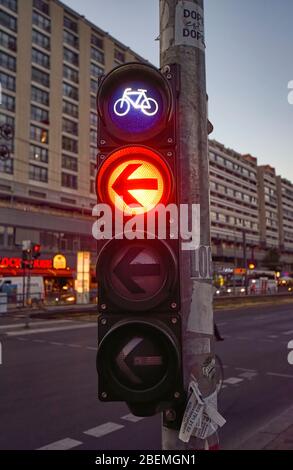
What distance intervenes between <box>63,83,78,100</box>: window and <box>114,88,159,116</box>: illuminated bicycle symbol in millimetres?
59809

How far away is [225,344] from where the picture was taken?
1252cm

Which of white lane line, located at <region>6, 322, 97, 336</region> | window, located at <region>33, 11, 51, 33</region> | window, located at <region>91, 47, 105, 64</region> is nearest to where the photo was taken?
white lane line, located at <region>6, 322, 97, 336</region>

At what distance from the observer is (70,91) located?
58969mm

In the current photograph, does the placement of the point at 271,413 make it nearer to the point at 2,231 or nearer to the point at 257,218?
the point at 2,231

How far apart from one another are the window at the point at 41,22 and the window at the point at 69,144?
543 inches

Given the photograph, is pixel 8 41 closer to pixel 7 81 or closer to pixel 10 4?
pixel 10 4

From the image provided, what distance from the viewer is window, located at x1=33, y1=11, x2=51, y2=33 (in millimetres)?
54159

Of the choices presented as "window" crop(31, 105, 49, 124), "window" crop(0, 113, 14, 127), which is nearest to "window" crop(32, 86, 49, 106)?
"window" crop(31, 105, 49, 124)

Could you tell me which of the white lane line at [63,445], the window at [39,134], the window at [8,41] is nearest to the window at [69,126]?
the window at [39,134]

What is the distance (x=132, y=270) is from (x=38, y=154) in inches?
2150

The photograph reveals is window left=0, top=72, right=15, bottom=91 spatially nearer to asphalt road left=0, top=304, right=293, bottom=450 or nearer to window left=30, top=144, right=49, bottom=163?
window left=30, top=144, right=49, bottom=163

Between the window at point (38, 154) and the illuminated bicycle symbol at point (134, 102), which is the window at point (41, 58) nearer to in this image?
the window at point (38, 154)

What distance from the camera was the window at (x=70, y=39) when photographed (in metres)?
58.5
